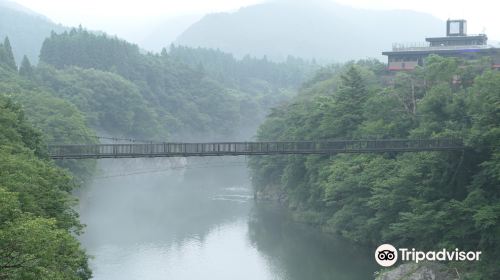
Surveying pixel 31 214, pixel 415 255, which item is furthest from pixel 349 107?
pixel 31 214

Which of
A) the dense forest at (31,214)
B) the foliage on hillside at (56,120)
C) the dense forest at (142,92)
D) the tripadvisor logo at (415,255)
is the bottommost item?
the tripadvisor logo at (415,255)

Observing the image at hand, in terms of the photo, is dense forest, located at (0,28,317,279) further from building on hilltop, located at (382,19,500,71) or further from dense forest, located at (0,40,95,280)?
building on hilltop, located at (382,19,500,71)

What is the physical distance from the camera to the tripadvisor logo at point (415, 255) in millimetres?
39794

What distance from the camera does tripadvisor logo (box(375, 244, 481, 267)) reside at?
39.8 meters

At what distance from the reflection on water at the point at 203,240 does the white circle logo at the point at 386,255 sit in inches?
41.7

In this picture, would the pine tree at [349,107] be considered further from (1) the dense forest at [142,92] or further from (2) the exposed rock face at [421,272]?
(1) the dense forest at [142,92]

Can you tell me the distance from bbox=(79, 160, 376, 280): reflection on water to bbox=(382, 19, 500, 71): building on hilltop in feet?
77.6

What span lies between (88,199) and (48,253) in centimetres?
5749

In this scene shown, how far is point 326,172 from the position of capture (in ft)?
189

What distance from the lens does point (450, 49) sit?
261 ft

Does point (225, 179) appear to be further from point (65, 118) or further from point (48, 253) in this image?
point (48, 253)

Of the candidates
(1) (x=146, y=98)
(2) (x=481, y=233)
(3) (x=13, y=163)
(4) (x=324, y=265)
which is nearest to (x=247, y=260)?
(4) (x=324, y=265)

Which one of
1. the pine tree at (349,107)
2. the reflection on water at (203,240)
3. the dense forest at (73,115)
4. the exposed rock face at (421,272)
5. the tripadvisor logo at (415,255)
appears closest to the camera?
the dense forest at (73,115)

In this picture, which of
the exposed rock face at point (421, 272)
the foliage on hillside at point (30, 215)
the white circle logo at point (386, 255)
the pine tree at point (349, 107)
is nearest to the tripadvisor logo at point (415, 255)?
the white circle logo at point (386, 255)
